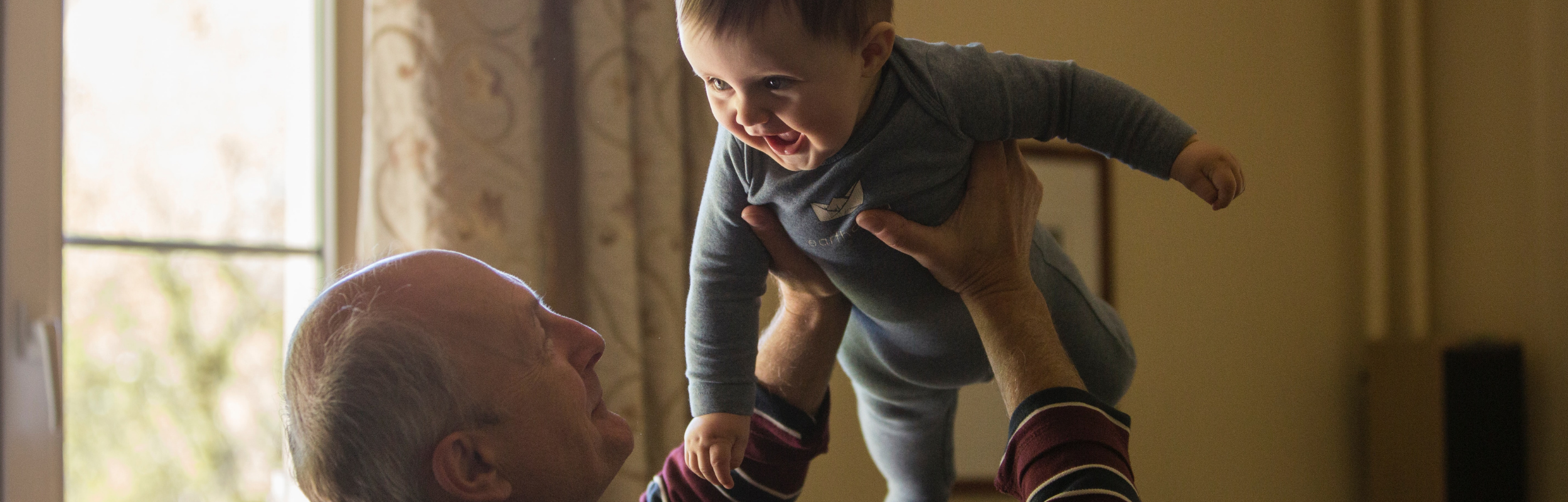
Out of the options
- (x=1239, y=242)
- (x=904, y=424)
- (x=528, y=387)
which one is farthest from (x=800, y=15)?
(x=1239, y=242)

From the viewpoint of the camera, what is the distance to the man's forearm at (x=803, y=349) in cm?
105

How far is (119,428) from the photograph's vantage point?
5.78 feet

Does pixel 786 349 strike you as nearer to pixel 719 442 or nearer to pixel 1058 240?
pixel 719 442

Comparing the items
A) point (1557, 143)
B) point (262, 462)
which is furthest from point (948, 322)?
point (1557, 143)

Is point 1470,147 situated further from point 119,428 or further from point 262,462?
point 119,428

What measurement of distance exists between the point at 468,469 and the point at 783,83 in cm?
40

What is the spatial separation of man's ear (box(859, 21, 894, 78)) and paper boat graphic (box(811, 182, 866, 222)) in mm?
95

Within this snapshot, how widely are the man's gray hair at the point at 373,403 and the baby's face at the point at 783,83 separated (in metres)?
0.31

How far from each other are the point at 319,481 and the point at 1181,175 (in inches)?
29.1

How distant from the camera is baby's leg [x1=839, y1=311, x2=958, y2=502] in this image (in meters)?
1.11

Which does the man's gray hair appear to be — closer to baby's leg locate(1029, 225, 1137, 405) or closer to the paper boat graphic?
the paper boat graphic

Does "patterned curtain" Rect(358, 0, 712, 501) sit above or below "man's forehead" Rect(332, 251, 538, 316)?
above

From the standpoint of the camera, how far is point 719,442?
3.11ft

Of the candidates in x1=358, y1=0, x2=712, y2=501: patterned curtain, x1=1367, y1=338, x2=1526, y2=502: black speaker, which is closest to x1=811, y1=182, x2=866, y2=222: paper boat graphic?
x1=358, y1=0, x2=712, y2=501: patterned curtain
